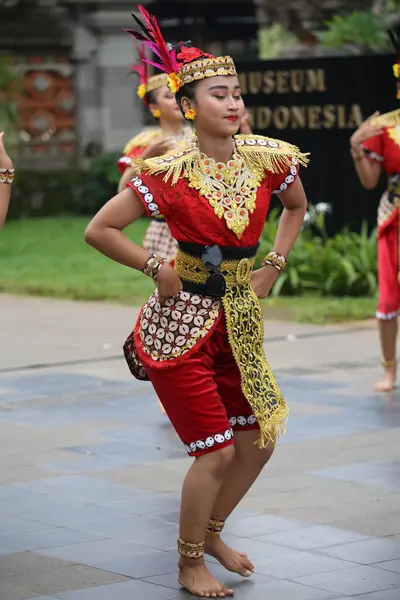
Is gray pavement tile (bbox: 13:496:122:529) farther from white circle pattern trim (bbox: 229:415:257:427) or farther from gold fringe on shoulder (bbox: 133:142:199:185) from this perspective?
gold fringe on shoulder (bbox: 133:142:199:185)

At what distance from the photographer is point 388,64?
1623 cm

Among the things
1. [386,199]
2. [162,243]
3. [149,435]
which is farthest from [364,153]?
[149,435]

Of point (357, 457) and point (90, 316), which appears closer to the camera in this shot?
point (357, 457)

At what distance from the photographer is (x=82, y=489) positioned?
7.63 m

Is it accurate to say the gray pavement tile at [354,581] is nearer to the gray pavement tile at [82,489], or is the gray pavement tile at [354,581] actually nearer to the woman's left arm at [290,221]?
the woman's left arm at [290,221]

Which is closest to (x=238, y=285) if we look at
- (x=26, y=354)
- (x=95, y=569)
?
(x=95, y=569)

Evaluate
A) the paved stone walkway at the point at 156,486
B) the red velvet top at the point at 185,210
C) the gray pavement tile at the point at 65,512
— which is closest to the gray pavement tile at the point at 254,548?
the paved stone walkway at the point at 156,486

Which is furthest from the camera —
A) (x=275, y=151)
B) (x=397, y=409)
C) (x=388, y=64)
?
(x=388, y=64)

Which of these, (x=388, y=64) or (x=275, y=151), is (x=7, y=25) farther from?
(x=275, y=151)

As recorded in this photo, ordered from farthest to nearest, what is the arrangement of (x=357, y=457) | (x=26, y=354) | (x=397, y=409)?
(x=26, y=354)
(x=397, y=409)
(x=357, y=457)

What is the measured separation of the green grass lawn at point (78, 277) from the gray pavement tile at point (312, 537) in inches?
271

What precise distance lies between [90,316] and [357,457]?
254 inches

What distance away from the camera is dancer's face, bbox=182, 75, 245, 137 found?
19.7 feet

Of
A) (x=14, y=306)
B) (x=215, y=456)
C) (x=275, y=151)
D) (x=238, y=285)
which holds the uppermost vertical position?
(x=275, y=151)
